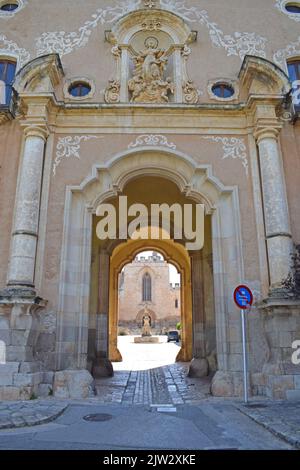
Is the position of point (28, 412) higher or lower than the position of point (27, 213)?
lower

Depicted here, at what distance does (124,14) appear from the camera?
47.6 feet

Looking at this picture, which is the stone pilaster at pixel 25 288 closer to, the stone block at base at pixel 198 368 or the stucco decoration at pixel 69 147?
the stucco decoration at pixel 69 147

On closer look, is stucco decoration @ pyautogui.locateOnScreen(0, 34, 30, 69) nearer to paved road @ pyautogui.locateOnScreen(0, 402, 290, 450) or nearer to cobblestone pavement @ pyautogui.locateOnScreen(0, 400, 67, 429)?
cobblestone pavement @ pyautogui.locateOnScreen(0, 400, 67, 429)

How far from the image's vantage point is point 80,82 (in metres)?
13.5

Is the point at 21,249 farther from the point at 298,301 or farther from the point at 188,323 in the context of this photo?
the point at 188,323

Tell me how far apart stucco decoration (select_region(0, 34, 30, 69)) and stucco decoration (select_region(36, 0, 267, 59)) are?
0.53m

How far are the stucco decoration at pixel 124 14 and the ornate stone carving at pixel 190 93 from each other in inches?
89.6

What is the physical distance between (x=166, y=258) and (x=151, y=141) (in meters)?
11.3

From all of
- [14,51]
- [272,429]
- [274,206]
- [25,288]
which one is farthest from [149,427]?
[14,51]

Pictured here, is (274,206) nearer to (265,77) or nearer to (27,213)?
(265,77)

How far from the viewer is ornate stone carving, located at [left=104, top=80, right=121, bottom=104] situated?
1297 cm

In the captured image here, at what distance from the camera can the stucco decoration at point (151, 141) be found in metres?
12.2

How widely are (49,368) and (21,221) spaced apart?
406 centimetres
